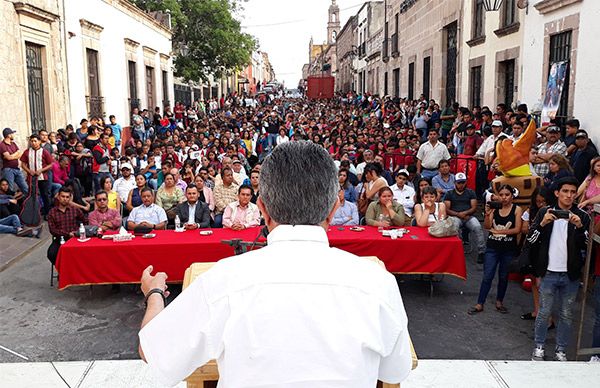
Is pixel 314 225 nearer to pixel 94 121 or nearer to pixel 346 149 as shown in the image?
pixel 346 149

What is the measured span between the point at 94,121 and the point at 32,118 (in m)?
1.52

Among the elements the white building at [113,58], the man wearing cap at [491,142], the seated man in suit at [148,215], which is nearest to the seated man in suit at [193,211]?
the seated man in suit at [148,215]

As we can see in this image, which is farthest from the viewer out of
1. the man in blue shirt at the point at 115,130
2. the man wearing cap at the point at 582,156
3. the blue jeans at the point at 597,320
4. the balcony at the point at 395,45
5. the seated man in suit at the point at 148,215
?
the balcony at the point at 395,45

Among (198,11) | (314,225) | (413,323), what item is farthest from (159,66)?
(314,225)

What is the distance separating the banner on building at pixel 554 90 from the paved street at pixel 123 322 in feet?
15.4

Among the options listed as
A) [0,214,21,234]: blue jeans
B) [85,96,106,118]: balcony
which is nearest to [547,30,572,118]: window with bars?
[0,214,21,234]: blue jeans

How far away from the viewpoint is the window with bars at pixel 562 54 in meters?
10.5

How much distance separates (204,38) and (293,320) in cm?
2697

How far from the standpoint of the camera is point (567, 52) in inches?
415

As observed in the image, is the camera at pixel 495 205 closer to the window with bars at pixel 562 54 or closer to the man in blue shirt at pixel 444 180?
the man in blue shirt at pixel 444 180

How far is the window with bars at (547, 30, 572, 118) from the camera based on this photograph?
10461 millimetres

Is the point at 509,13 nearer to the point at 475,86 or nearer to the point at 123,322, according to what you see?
the point at 475,86

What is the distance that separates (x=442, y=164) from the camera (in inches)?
362

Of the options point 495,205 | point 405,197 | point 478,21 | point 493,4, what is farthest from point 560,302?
point 478,21
